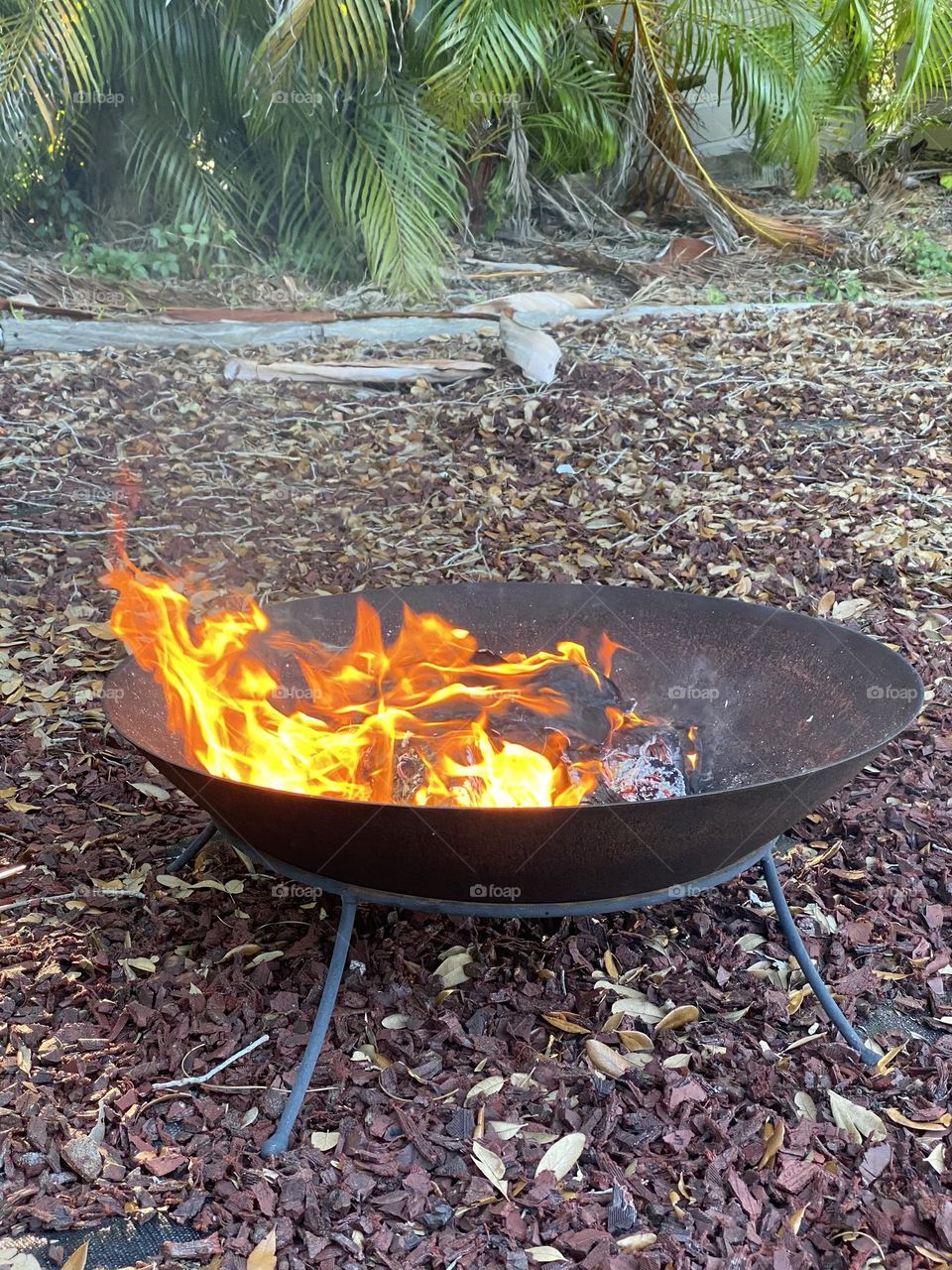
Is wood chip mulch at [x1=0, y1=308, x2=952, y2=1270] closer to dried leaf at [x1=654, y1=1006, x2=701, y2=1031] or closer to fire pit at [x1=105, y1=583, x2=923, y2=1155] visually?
dried leaf at [x1=654, y1=1006, x2=701, y2=1031]

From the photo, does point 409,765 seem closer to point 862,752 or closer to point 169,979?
point 169,979

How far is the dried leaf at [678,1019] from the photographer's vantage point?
2.26 meters

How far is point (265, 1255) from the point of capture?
70.7 inches

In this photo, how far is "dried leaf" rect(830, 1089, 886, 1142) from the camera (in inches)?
79.8

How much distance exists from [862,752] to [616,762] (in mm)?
518

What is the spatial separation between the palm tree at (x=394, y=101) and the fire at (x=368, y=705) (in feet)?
12.5

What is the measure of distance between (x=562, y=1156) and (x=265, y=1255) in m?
0.51

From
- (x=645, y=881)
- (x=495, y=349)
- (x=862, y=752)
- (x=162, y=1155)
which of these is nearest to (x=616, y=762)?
(x=645, y=881)

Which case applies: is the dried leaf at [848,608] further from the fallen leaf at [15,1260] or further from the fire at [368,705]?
the fallen leaf at [15,1260]

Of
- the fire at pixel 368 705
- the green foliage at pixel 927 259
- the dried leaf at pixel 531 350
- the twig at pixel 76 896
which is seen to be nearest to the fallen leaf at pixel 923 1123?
the fire at pixel 368 705

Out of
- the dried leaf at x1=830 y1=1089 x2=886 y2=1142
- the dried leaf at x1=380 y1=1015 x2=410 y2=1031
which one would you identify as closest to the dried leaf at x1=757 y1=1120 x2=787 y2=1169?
the dried leaf at x1=830 y1=1089 x2=886 y2=1142

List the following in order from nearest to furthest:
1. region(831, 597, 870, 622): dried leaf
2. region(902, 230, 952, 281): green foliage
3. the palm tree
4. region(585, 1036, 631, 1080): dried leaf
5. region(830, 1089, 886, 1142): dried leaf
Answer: region(830, 1089, 886, 1142): dried leaf < region(585, 1036, 631, 1080): dried leaf < region(831, 597, 870, 622): dried leaf < the palm tree < region(902, 230, 952, 281): green foliage

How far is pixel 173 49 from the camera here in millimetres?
6383

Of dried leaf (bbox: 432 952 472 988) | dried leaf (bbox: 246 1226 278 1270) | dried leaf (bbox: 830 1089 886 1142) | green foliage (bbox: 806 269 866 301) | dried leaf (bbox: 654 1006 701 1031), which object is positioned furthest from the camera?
green foliage (bbox: 806 269 866 301)
